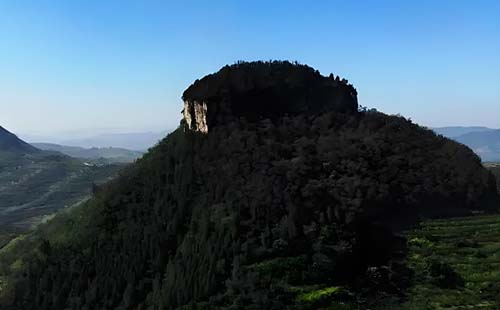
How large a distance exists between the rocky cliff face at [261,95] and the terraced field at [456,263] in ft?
205

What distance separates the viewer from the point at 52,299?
5290 inches

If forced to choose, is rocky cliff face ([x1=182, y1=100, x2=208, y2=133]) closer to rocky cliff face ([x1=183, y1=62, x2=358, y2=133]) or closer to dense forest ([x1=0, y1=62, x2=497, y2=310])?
rocky cliff face ([x1=183, y1=62, x2=358, y2=133])

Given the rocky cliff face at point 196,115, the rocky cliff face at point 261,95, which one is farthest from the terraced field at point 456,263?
the rocky cliff face at point 196,115

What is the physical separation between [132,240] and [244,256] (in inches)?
1601

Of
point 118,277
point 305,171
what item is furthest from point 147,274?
point 305,171

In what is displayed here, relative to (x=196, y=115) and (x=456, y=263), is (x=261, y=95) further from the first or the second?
(x=456, y=263)

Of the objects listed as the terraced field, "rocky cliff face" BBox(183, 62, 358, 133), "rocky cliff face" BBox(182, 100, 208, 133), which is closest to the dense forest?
"rocky cliff face" BBox(183, 62, 358, 133)

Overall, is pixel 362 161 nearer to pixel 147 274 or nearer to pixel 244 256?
pixel 244 256

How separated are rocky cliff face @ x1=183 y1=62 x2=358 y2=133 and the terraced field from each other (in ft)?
205

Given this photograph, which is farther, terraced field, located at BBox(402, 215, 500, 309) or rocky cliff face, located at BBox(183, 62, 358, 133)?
rocky cliff face, located at BBox(183, 62, 358, 133)

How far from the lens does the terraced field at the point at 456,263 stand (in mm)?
92500

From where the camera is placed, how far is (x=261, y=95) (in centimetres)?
17325

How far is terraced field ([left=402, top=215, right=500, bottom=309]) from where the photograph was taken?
92.5 meters

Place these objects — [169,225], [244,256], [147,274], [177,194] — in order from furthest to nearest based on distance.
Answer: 1. [177,194]
2. [169,225]
3. [147,274]
4. [244,256]
